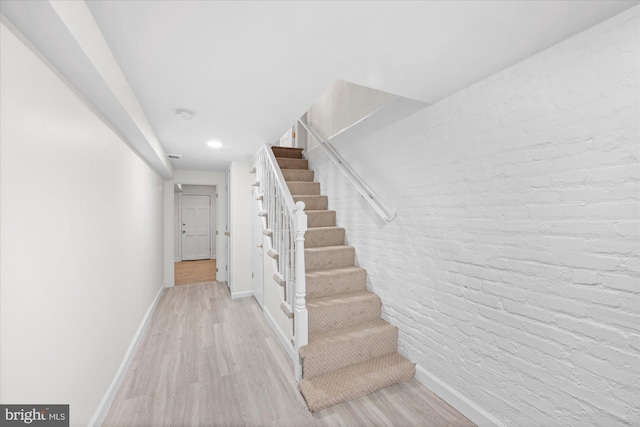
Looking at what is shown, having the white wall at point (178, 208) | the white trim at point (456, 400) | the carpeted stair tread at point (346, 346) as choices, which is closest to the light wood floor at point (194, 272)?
the white wall at point (178, 208)

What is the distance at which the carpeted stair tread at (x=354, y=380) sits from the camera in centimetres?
184

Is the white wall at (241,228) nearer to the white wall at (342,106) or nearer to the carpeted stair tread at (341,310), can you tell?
the white wall at (342,106)

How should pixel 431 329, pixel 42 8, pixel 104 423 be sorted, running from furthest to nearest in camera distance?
pixel 431 329 → pixel 104 423 → pixel 42 8

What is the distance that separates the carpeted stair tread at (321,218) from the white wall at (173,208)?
9.08 ft

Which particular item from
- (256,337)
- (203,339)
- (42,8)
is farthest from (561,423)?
(203,339)

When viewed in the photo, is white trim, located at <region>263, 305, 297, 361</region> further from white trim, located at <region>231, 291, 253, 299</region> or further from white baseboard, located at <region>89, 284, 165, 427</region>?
white baseboard, located at <region>89, 284, 165, 427</region>

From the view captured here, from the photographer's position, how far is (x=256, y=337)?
114 inches

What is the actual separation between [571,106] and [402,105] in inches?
45.3

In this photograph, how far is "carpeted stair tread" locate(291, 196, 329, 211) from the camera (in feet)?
10.9

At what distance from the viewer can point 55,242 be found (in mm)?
1218

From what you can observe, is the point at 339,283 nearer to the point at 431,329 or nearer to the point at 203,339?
the point at 431,329

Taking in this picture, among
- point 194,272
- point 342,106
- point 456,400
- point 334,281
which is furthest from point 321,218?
point 194,272

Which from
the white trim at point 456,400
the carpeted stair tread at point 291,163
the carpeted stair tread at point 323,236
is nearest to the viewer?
the white trim at point 456,400

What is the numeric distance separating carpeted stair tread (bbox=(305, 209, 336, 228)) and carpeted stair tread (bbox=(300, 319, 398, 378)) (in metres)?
1.23
